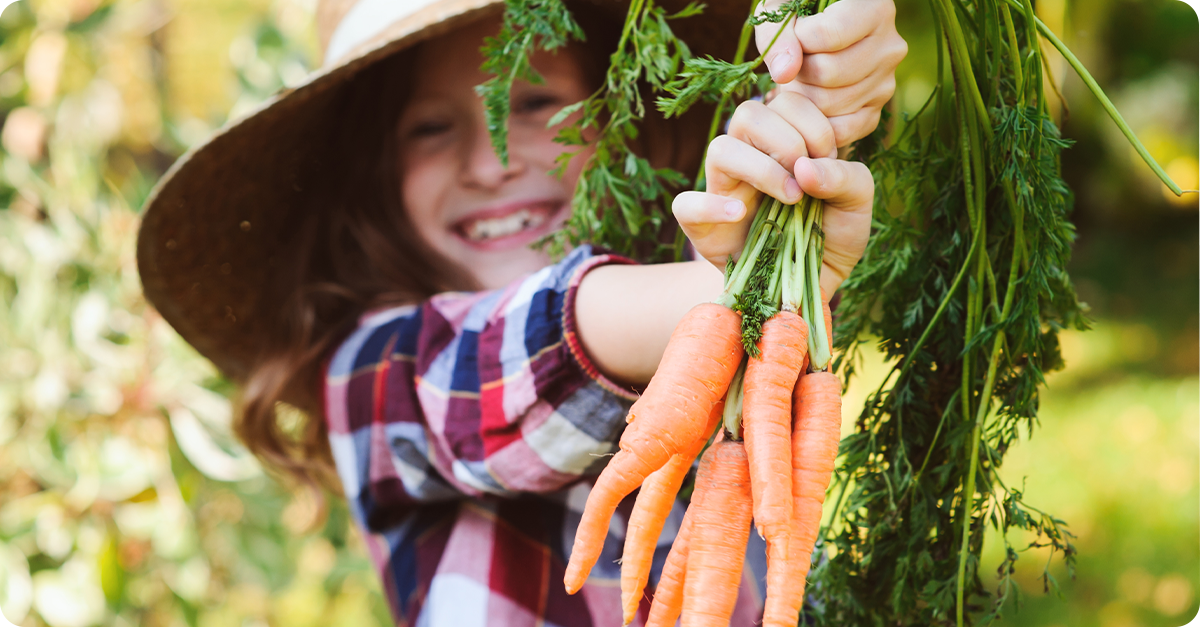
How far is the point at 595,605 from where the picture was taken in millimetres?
1112

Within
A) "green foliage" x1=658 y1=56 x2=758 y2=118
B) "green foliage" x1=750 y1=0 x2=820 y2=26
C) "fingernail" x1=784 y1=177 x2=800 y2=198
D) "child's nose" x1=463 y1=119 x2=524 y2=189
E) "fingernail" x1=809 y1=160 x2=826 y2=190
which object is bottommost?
"child's nose" x1=463 y1=119 x2=524 y2=189

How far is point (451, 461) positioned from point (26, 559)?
1.74 m

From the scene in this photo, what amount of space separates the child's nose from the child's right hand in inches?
25.4

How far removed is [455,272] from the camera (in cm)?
136

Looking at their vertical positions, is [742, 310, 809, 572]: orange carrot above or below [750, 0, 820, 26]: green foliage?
below

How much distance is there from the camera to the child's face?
49.1 inches

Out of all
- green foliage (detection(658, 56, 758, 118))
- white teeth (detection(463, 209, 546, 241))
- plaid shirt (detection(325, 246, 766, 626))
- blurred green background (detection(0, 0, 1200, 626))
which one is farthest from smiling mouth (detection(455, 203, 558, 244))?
blurred green background (detection(0, 0, 1200, 626))

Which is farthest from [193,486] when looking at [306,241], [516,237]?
[516,237]

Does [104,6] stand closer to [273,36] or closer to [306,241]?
[273,36]

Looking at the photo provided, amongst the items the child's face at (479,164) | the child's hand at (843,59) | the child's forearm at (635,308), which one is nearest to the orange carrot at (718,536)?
the child's forearm at (635,308)

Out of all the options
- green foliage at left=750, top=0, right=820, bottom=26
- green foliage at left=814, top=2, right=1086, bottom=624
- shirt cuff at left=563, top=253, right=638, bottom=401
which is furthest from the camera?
shirt cuff at left=563, top=253, right=638, bottom=401

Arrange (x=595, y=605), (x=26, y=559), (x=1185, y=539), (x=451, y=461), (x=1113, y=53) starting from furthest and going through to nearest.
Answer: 1. (x=1113, y=53)
2. (x=1185, y=539)
3. (x=26, y=559)
4. (x=595, y=605)
5. (x=451, y=461)

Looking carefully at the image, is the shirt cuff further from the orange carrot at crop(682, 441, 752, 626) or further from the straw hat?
the straw hat

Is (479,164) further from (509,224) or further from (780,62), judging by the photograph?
(780,62)
